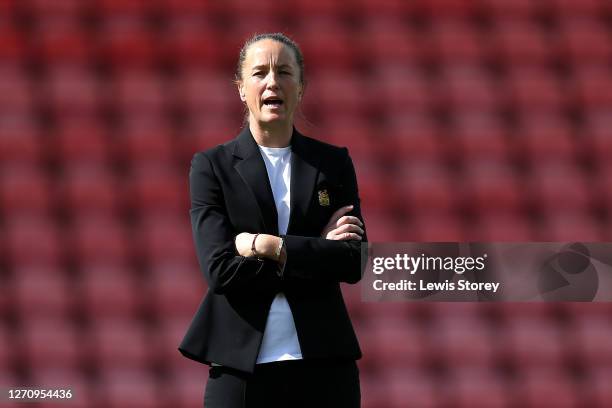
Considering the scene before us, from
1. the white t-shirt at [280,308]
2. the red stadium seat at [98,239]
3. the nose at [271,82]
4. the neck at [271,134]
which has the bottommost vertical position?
the white t-shirt at [280,308]

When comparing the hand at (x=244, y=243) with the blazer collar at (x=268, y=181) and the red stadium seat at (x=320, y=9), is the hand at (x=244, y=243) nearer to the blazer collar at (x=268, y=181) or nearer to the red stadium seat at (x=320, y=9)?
the blazer collar at (x=268, y=181)

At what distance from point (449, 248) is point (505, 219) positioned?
3.64ft

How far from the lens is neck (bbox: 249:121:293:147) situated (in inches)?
34.9

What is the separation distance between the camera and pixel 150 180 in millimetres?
2283

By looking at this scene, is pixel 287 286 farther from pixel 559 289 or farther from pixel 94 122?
pixel 94 122

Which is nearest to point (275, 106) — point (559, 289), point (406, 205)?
point (559, 289)

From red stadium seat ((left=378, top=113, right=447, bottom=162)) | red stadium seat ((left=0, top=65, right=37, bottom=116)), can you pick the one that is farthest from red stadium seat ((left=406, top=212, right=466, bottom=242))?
red stadium seat ((left=0, top=65, right=37, bottom=116))

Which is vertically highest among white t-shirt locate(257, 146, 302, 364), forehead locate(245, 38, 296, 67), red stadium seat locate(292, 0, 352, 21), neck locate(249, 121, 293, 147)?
red stadium seat locate(292, 0, 352, 21)

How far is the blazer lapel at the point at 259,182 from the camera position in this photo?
862 millimetres

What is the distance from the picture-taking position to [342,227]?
2.93ft

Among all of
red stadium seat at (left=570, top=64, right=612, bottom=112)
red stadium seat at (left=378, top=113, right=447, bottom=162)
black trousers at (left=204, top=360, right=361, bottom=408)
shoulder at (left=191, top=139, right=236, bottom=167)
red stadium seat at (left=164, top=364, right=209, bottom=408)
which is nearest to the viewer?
black trousers at (left=204, top=360, right=361, bottom=408)

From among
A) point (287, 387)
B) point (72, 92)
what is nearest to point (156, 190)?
point (72, 92)

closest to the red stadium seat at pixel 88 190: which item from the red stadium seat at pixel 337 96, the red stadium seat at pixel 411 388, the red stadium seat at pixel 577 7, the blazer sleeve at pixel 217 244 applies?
the red stadium seat at pixel 337 96

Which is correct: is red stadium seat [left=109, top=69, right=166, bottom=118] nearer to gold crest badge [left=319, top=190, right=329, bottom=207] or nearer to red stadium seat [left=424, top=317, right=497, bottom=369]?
→ red stadium seat [left=424, top=317, right=497, bottom=369]
